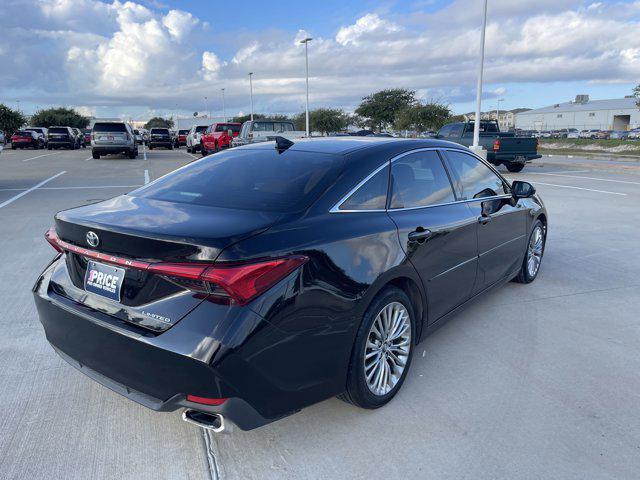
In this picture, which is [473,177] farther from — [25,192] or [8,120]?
[8,120]

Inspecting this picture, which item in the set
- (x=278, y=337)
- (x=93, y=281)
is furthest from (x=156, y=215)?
(x=278, y=337)

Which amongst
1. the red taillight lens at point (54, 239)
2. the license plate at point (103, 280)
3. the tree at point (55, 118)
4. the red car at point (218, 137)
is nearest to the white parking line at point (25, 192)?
the red taillight lens at point (54, 239)

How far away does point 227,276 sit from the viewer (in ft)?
7.11

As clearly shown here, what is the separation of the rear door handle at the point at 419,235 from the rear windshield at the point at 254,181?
63 centimetres

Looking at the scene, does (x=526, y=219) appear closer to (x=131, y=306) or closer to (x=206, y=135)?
(x=131, y=306)

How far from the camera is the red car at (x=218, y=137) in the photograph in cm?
2526

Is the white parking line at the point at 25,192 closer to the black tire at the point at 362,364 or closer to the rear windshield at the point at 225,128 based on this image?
the black tire at the point at 362,364

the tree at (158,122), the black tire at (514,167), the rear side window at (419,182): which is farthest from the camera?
the tree at (158,122)

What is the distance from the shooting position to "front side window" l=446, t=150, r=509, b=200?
157 inches

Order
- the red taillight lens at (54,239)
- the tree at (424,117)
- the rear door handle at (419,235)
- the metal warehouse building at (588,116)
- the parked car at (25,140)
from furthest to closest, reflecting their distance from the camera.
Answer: the metal warehouse building at (588,116) < the tree at (424,117) < the parked car at (25,140) < the rear door handle at (419,235) < the red taillight lens at (54,239)

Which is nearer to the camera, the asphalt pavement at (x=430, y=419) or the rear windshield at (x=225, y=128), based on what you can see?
the asphalt pavement at (x=430, y=419)

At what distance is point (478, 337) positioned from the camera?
13.2 ft

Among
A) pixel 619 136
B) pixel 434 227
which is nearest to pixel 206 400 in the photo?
pixel 434 227

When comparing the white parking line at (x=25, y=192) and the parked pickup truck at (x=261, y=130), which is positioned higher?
the parked pickup truck at (x=261, y=130)
